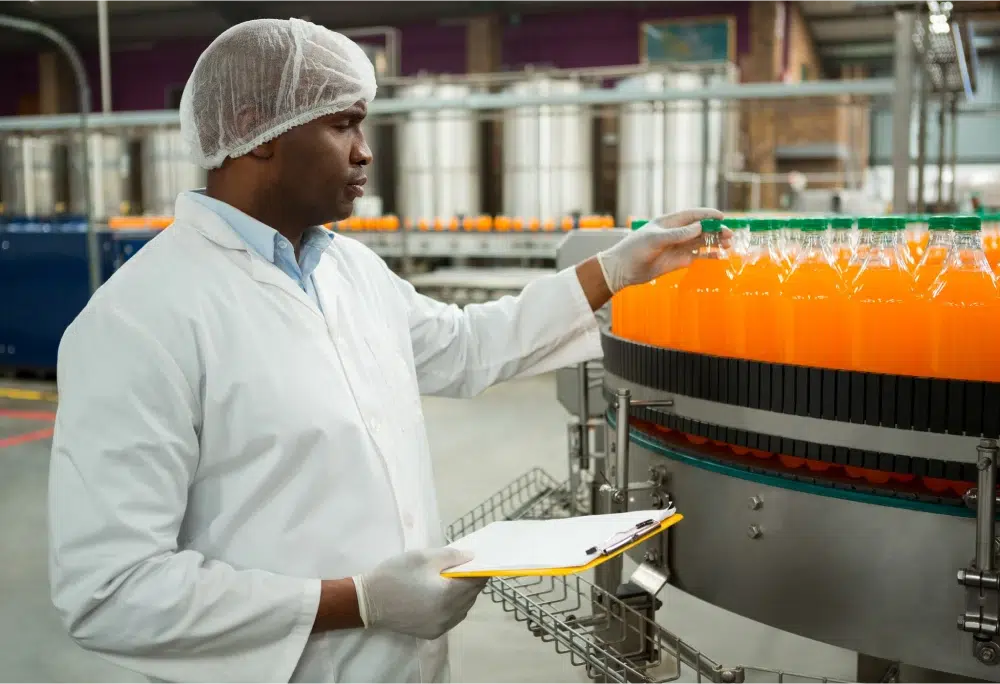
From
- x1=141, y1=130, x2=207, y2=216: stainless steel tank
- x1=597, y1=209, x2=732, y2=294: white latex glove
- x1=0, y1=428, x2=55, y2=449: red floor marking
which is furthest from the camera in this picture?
x1=141, y1=130, x2=207, y2=216: stainless steel tank

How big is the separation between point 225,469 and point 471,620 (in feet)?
6.10

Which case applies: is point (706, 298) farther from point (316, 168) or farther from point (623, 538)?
point (316, 168)

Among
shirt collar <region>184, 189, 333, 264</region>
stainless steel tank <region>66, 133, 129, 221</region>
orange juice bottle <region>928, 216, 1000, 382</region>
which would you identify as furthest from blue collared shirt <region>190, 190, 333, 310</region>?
stainless steel tank <region>66, 133, 129, 221</region>

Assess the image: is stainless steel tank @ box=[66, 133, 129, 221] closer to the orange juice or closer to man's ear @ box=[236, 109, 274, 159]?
the orange juice

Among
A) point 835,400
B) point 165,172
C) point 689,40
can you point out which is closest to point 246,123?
point 835,400

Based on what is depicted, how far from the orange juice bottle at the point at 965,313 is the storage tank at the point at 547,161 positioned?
665cm

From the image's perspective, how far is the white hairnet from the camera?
1.17 metres

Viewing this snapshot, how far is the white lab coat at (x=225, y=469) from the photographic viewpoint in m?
1.02

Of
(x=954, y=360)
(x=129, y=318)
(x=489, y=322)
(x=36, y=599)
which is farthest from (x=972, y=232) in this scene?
(x=36, y=599)

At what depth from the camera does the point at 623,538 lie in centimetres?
108

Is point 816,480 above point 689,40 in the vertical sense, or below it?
below

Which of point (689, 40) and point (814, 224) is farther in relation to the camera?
point (689, 40)

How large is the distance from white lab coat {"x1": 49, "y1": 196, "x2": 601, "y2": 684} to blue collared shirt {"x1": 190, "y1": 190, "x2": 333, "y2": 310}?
0.06ft

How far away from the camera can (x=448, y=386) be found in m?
1.66
